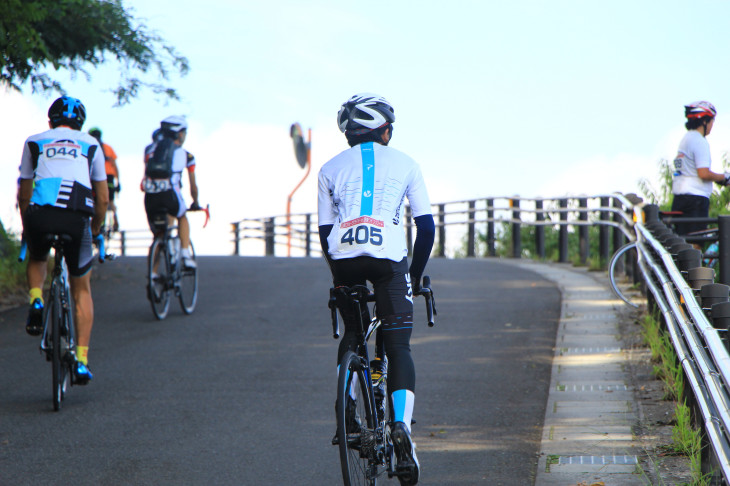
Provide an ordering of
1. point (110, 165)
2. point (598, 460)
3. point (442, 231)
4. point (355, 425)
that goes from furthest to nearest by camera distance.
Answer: point (442, 231)
point (110, 165)
point (598, 460)
point (355, 425)

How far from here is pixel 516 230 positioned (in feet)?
75.6

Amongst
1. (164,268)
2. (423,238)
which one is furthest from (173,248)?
(423,238)

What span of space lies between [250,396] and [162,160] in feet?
14.2

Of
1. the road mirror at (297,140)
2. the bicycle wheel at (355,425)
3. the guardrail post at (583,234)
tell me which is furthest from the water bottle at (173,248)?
the road mirror at (297,140)

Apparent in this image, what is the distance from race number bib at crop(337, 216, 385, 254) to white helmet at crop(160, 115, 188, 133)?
6.97m

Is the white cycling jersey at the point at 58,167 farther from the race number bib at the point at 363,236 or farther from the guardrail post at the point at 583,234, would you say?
the guardrail post at the point at 583,234

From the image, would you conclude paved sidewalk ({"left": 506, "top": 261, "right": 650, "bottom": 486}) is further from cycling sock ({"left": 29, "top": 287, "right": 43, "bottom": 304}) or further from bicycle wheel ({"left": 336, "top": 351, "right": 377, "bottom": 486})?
cycling sock ({"left": 29, "top": 287, "right": 43, "bottom": 304})

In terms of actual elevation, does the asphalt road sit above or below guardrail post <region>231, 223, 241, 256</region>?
below

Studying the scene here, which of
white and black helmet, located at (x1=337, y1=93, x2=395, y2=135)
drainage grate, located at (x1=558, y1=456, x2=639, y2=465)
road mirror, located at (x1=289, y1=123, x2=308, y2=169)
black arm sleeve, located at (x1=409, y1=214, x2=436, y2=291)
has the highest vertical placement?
road mirror, located at (x1=289, y1=123, x2=308, y2=169)

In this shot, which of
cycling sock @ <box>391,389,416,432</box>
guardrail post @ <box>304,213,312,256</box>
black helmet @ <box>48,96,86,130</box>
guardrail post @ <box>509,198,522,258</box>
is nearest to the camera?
cycling sock @ <box>391,389,416,432</box>

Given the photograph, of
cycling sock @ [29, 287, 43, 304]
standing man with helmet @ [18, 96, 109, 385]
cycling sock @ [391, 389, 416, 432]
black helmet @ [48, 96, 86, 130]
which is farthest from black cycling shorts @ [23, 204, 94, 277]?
cycling sock @ [391, 389, 416, 432]

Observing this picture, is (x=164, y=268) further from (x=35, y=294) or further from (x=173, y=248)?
(x=35, y=294)

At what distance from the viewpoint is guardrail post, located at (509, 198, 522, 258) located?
2303 centimetres

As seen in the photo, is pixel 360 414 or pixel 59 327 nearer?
pixel 360 414
